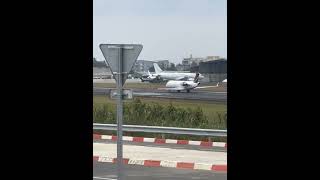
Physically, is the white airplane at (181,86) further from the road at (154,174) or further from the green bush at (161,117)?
the road at (154,174)

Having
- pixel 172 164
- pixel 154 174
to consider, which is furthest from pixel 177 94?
pixel 154 174

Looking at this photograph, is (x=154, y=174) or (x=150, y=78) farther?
(x=150, y=78)

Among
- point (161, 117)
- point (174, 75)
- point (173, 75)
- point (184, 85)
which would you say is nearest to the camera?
point (161, 117)

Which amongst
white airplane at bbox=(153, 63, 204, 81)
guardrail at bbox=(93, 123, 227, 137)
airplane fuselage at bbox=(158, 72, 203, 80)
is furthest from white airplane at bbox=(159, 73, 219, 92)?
guardrail at bbox=(93, 123, 227, 137)

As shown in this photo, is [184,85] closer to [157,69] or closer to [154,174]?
[157,69]

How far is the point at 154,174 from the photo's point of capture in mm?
9141

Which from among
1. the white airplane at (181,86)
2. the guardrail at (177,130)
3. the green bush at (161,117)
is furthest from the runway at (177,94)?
the guardrail at (177,130)

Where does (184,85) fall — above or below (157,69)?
below

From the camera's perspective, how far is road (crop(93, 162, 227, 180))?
346 inches

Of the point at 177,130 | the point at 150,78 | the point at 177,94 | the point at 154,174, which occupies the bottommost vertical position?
the point at 154,174

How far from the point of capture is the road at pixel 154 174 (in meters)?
8.79

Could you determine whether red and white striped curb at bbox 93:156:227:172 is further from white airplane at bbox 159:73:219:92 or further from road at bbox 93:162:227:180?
white airplane at bbox 159:73:219:92
